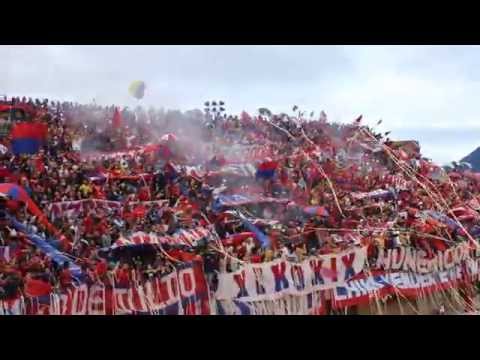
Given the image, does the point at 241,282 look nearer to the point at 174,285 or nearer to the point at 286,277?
the point at 286,277

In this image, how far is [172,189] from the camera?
6555mm

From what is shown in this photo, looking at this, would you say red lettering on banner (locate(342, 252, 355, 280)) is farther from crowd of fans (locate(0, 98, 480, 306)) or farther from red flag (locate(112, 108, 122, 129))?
red flag (locate(112, 108, 122, 129))

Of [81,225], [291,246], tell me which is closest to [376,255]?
[291,246]

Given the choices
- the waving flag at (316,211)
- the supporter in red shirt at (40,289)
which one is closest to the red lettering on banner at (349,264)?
the waving flag at (316,211)

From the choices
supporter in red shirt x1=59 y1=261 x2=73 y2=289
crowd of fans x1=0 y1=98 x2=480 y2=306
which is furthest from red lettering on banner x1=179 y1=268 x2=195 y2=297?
supporter in red shirt x1=59 y1=261 x2=73 y2=289

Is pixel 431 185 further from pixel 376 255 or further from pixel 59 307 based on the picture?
pixel 59 307

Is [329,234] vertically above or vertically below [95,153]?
below

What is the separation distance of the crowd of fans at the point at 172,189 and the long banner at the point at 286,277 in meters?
0.08

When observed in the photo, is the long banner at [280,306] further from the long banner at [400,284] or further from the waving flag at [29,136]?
the waving flag at [29,136]

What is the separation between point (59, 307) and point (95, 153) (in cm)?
137

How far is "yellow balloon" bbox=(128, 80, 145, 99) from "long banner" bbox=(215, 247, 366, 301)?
172 centimetres

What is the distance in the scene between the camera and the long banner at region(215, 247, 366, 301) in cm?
654

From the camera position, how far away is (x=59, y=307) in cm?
647
